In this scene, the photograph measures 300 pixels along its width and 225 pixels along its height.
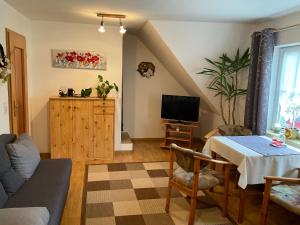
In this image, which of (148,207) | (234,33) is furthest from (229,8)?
(148,207)

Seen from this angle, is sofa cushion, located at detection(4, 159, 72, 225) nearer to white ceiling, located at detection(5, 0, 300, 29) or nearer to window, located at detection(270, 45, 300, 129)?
white ceiling, located at detection(5, 0, 300, 29)

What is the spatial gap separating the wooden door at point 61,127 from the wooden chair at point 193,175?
6.79ft

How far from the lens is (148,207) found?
2920mm

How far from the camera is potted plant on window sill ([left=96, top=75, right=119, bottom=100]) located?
432 centimetres

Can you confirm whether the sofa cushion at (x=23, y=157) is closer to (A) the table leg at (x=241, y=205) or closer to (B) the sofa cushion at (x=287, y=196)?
(A) the table leg at (x=241, y=205)

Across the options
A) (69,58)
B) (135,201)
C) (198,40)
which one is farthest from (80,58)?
(135,201)

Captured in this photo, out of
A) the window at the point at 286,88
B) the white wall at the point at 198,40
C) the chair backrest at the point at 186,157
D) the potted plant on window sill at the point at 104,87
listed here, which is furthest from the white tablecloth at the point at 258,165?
the potted plant on window sill at the point at 104,87

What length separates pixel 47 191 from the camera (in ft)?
7.47

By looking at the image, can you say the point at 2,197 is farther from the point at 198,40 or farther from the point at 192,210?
the point at 198,40

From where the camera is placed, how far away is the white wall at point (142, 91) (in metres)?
5.45

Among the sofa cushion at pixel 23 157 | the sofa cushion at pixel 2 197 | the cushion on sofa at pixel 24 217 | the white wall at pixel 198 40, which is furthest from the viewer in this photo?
the white wall at pixel 198 40

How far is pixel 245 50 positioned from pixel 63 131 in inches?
126

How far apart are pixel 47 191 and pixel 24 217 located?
2.28 feet

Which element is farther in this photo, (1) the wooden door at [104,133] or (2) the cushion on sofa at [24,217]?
(1) the wooden door at [104,133]
